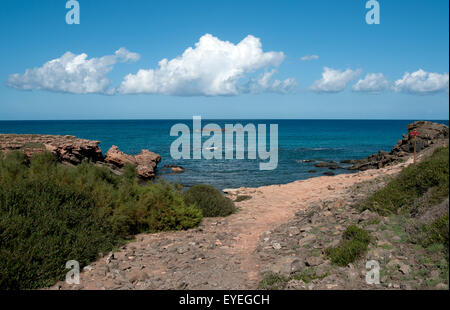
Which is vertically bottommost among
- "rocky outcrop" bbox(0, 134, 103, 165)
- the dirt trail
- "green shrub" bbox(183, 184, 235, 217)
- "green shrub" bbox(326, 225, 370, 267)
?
the dirt trail

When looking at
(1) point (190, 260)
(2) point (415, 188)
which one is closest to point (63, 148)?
(1) point (190, 260)

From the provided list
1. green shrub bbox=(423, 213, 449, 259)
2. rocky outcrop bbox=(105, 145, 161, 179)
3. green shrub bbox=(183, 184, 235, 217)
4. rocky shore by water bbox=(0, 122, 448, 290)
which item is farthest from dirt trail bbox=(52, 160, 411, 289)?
rocky outcrop bbox=(105, 145, 161, 179)

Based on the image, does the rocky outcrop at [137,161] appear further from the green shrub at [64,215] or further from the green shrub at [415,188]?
the green shrub at [415,188]

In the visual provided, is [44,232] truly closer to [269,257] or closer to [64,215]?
[64,215]

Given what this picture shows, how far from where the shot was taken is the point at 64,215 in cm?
891

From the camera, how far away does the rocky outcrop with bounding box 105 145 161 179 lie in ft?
96.1

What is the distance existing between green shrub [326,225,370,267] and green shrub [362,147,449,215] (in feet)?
4.99

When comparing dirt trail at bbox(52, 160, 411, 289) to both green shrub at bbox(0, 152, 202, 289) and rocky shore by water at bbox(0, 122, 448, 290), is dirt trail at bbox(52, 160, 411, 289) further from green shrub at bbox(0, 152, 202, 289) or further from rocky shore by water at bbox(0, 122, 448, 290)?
green shrub at bbox(0, 152, 202, 289)

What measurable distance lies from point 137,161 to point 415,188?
91.5 ft

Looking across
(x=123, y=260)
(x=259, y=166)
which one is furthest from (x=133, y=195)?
(x=259, y=166)

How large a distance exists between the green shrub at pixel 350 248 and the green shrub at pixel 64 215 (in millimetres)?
5569

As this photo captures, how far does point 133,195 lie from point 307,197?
8.95 metres

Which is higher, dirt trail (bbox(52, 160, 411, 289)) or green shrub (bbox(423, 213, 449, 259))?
green shrub (bbox(423, 213, 449, 259))

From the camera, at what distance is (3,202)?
27.1 ft
